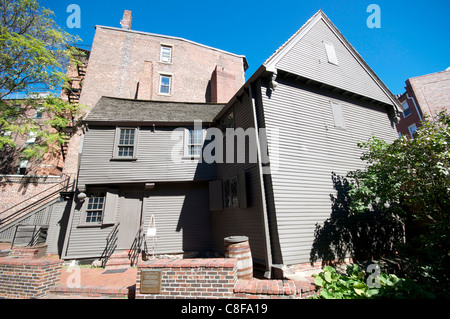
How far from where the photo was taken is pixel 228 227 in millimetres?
8828

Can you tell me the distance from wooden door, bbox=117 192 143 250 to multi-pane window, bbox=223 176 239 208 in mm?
4575

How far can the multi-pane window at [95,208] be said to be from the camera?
9.66m

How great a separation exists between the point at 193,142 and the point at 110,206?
201 inches

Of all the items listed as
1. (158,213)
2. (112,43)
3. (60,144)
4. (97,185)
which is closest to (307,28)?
(158,213)

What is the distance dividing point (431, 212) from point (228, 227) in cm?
681

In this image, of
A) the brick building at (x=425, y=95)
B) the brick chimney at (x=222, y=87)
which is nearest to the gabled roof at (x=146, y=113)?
the brick chimney at (x=222, y=87)

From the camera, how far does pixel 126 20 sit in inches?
871

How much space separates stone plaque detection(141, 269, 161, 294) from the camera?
435 centimetres

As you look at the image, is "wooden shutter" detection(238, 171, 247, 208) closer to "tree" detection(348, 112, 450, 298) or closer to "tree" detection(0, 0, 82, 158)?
"tree" detection(348, 112, 450, 298)

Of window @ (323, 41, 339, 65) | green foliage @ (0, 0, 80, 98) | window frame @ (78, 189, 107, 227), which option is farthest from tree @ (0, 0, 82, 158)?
window @ (323, 41, 339, 65)

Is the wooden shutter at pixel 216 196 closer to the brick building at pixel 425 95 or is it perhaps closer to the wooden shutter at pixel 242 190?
the wooden shutter at pixel 242 190

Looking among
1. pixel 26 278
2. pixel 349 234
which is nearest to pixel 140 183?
pixel 26 278

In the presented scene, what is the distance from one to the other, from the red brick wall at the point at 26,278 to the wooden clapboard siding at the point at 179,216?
15.4 feet

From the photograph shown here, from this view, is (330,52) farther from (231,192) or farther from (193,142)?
(231,192)
